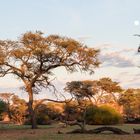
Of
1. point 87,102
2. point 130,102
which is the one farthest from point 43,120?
point 130,102

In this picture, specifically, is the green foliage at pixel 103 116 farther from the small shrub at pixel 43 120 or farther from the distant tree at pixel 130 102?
the distant tree at pixel 130 102

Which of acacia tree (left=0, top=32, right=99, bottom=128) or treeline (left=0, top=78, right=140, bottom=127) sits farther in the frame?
treeline (left=0, top=78, right=140, bottom=127)

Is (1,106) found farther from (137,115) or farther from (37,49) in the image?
(137,115)

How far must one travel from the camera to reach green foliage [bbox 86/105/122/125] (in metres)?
55.3

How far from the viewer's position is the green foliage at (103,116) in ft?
182

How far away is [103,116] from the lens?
5541cm

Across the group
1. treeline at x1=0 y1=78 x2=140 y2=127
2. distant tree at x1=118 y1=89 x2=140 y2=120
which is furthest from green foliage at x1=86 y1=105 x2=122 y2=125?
distant tree at x1=118 y1=89 x2=140 y2=120

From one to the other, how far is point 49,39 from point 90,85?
38326 millimetres

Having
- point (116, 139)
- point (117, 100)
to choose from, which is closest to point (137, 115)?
point (117, 100)

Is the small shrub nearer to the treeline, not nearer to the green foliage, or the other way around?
the treeline

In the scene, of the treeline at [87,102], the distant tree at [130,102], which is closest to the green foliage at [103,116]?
the treeline at [87,102]

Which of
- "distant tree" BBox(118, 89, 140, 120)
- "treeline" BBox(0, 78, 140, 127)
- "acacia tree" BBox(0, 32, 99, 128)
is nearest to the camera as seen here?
"acacia tree" BBox(0, 32, 99, 128)

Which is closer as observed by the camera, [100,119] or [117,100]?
[100,119]

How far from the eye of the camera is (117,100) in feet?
288
